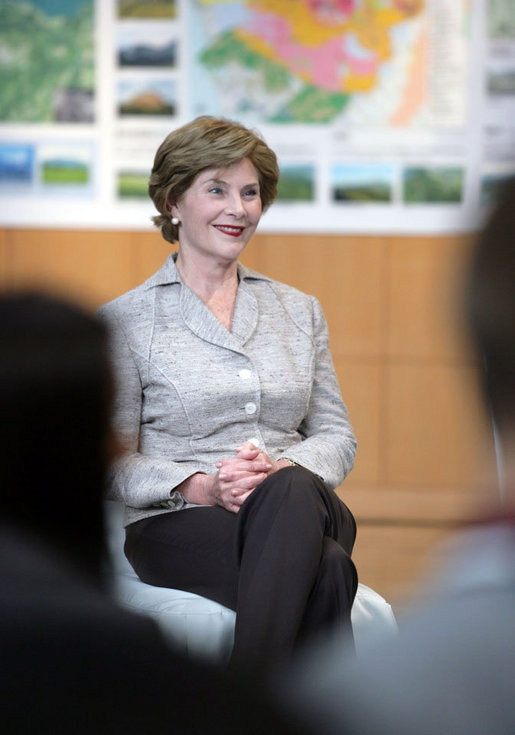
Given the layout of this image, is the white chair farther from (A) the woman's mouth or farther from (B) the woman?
(A) the woman's mouth

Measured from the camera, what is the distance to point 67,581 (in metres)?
0.69

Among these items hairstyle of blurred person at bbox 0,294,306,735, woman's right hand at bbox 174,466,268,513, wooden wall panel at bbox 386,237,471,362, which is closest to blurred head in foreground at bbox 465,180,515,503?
hairstyle of blurred person at bbox 0,294,306,735

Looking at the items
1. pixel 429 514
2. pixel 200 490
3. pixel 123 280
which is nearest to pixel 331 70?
pixel 123 280

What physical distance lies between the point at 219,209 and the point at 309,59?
2.42 meters

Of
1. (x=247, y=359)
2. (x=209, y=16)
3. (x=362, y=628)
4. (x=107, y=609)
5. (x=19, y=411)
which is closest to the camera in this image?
(x=107, y=609)

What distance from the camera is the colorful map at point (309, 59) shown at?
4781mm

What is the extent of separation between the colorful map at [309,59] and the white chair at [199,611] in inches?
110

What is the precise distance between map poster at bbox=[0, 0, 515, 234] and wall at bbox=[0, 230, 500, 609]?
5.3 inches

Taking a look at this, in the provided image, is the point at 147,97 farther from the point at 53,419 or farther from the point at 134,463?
the point at 53,419

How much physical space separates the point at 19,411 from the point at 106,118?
4.31 m

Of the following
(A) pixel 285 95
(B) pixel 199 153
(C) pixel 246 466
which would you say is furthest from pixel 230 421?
(A) pixel 285 95

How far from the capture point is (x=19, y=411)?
0.76 metres

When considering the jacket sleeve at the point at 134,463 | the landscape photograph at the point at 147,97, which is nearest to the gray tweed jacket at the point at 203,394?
the jacket sleeve at the point at 134,463

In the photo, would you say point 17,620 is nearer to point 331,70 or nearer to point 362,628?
point 362,628
